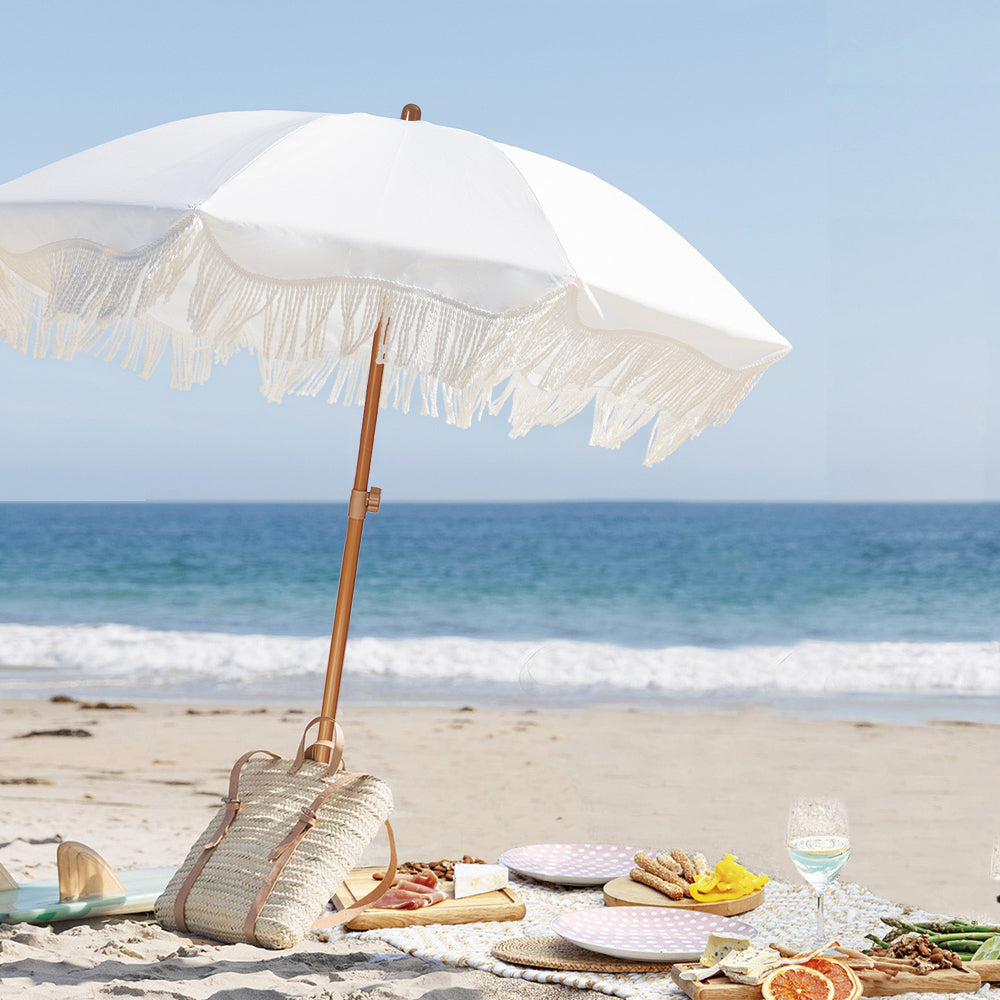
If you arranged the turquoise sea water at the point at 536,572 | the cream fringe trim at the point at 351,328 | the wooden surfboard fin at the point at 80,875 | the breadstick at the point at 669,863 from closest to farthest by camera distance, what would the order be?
the cream fringe trim at the point at 351,328
the wooden surfboard fin at the point at 80,875
the breadstick at the point at 669,863
the turquoise sea water at the point at 536,572

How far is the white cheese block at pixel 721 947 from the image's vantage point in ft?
9.06

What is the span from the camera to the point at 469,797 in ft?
21.0

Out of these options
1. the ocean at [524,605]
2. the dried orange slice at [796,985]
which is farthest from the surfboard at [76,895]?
the ocean at [524,605]

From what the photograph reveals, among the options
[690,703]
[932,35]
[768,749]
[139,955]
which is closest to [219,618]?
[690,703]

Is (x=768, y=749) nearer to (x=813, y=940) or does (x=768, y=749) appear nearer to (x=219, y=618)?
(x=813, y=940)

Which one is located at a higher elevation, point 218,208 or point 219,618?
point 218,208

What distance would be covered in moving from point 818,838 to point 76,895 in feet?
7.53

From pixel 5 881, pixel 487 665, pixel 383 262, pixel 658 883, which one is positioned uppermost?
pixel 383 262

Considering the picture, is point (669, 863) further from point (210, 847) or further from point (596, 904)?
point (210, 847)

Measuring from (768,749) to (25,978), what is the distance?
6328 millimetres

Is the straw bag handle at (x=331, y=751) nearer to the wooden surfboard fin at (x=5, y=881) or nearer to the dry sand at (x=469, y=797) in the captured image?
the dry sand at (x=469, y=797)

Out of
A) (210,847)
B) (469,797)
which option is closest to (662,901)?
(210,847)

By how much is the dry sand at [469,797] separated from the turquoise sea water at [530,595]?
3.03 m

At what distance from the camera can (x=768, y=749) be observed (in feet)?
26.9
